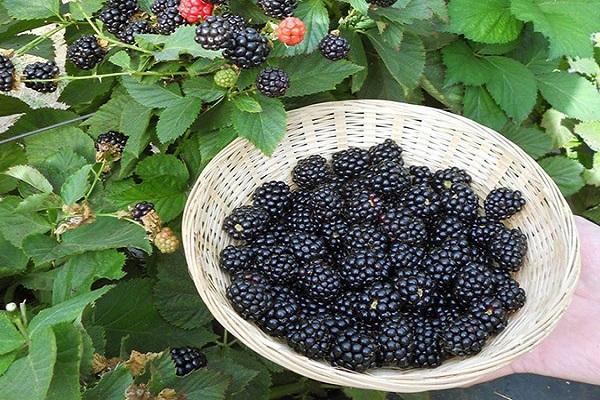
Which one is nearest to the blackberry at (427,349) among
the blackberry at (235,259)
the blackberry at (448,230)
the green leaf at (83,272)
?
the blackberry at (448,230)

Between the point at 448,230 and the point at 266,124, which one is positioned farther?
the point at 448,230

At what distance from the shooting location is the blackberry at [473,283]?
1.24m

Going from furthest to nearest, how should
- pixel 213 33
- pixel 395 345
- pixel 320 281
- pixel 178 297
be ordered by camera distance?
pixel 178 297
pixel 320 281
pixel 395 345
pixel 213 33

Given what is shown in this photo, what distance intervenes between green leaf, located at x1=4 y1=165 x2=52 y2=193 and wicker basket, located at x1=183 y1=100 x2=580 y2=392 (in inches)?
10.6

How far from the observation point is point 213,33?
1.02 metres

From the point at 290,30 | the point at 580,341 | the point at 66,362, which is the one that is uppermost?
the point at 290,30

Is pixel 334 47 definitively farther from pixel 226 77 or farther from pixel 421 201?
pixel 421 201

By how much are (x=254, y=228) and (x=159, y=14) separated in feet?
1.54

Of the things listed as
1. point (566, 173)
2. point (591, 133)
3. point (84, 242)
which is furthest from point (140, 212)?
point (591, 133)

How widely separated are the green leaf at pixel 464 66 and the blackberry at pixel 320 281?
608mm

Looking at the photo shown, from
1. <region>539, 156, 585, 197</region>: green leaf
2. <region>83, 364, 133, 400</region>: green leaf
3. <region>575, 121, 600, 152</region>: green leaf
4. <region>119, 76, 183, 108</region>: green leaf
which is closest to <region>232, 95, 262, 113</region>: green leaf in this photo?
<region>119, 76, 183, 108</region>: green leaf

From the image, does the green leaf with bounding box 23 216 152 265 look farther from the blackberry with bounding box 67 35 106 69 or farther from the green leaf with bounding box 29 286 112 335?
the blackberry with bounding box 67 35 106 69

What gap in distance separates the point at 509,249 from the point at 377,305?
12.5 inches

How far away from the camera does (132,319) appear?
4.22ft
